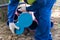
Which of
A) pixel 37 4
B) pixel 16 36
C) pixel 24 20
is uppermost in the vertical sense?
pixel 37 4

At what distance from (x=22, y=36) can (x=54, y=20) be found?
69 centimetres

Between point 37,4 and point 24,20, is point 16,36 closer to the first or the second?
point 24,20

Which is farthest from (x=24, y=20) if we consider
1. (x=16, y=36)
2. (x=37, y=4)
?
(x=16, y=36)

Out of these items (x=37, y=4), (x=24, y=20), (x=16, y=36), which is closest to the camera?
(x=37, y=4)

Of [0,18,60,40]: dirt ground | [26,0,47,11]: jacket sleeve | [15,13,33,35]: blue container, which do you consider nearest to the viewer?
[26,0,47,11]: jacket sleeve

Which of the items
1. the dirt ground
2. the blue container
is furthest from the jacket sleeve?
the dirt ground

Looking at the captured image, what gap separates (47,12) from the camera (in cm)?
227

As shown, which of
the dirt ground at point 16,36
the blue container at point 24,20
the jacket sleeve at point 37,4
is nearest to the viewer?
the jacket sleeve at point 37,4

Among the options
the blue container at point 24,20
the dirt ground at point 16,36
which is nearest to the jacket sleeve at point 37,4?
the blue container at point 24,20

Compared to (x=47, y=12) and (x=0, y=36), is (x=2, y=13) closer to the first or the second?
(x=0, y=36)

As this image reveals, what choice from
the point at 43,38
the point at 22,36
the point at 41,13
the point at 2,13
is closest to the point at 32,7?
the point at 41,13

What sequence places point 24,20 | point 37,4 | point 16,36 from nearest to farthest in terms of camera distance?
1. point 37,4
2. point 24,20
3. point 16,36

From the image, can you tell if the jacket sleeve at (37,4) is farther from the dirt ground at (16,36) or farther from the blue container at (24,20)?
the dirt ground at (16,36)

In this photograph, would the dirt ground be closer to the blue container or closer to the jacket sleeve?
the blue container
